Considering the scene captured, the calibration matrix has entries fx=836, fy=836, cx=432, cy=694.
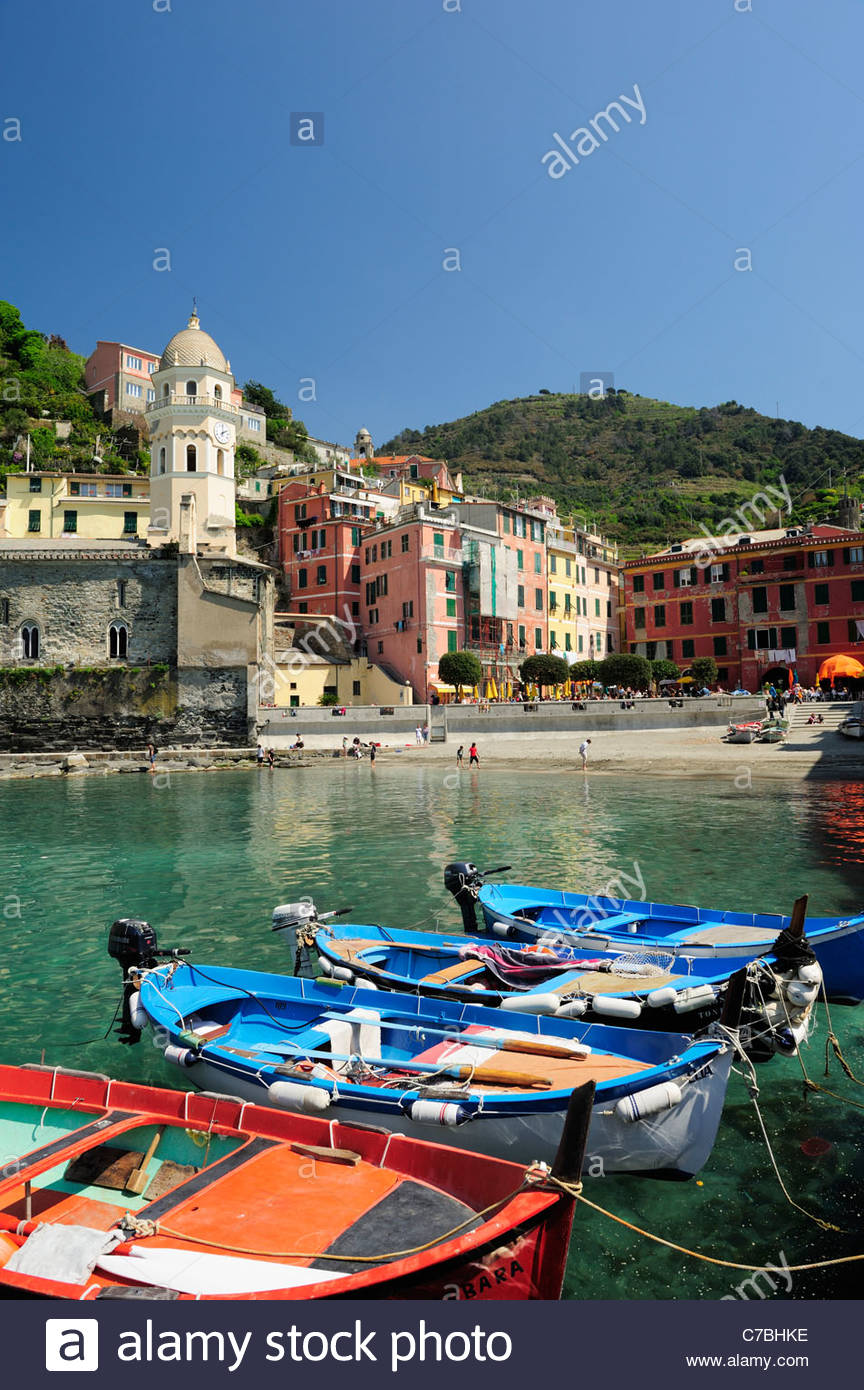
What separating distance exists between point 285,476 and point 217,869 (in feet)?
198

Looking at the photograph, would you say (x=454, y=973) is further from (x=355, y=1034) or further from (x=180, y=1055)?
(x=180, y=1055)

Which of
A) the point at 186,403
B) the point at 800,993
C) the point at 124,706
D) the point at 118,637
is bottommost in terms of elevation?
the point at 800,993

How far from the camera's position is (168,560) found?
173 feet

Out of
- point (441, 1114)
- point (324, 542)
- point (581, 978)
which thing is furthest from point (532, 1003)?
point (324, 542)

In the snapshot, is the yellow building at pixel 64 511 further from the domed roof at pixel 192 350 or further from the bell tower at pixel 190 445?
the domed roof at pixel 192 350

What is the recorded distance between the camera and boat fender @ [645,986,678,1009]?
8211mm

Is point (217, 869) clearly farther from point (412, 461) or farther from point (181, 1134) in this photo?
point (412, 461)

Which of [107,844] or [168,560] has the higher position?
[168,560]

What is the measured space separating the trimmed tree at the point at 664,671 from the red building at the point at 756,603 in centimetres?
390

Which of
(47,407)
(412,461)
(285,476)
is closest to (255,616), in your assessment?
(285,476)

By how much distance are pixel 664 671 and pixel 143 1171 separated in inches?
2131

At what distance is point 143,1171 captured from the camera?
17.9 ft

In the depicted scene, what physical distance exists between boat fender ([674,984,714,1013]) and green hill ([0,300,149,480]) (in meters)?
68.7

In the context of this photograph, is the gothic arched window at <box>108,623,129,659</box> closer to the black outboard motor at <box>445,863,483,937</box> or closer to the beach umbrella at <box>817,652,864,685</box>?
the beach umbrella at <box>817,652,864,685</box>
